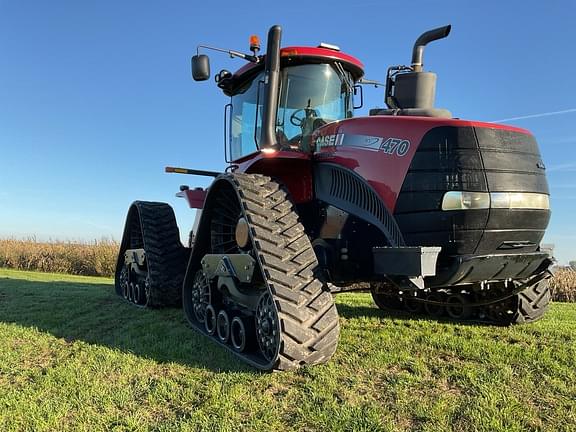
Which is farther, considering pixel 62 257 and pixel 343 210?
pixel 62 257

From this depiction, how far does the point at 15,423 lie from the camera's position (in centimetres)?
317

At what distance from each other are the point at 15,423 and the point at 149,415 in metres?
0.83

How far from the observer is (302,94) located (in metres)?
5.35

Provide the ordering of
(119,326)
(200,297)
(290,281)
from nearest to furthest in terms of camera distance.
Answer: (290,281), (200,297), (119,326)

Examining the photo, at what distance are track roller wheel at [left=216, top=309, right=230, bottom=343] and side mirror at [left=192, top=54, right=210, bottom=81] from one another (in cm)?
244

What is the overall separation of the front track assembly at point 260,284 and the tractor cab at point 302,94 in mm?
753

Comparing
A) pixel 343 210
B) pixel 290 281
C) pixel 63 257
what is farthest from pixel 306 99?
pixel 63 257

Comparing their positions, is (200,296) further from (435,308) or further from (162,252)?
(435,308)

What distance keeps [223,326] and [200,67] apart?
267 centimetres

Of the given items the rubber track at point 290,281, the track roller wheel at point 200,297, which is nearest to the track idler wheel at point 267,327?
the rubber track at point 290,281

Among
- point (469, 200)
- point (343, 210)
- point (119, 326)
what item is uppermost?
point (469, 200)

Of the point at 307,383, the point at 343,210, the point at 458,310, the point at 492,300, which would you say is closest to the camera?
the point at 307,383

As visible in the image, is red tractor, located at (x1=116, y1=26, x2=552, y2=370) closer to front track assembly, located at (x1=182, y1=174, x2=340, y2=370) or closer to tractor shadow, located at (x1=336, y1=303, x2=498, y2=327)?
front track assembly, located at (x1=182, y1=174, x2=340, y2=370)

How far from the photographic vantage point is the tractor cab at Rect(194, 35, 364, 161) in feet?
17.0
